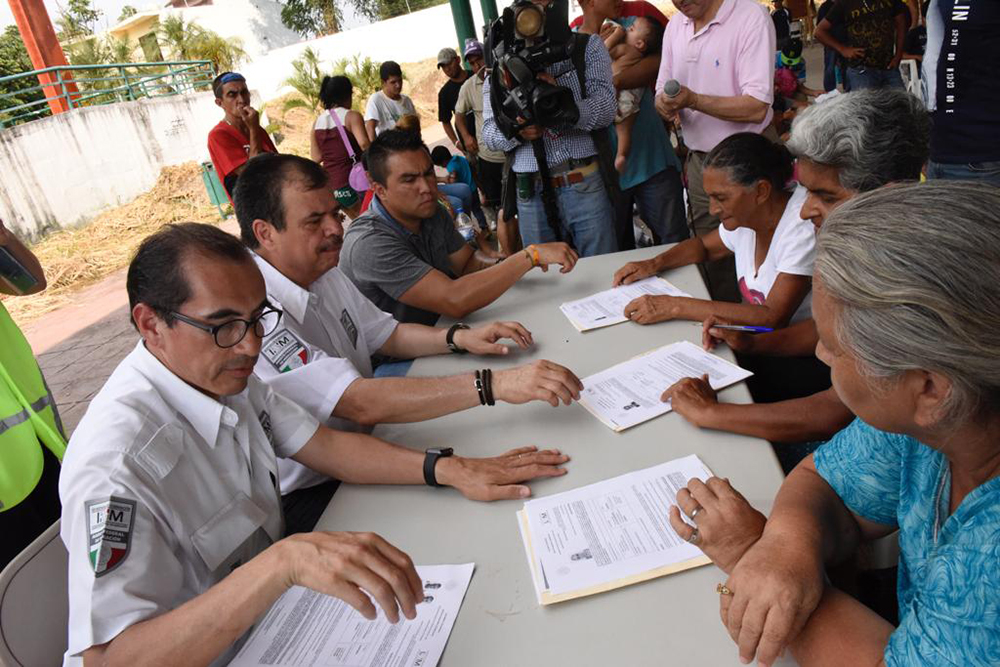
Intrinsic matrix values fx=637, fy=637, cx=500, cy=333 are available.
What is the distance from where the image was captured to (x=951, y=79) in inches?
83.8

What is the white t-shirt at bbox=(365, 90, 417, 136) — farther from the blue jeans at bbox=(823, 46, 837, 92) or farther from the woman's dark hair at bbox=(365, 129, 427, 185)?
Answer: the blue jeans at bbox=(823, 46, 837, 92)

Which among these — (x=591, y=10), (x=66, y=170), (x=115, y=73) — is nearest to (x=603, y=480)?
(x=591, y=10)

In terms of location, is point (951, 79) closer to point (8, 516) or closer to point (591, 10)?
point (591, 10)

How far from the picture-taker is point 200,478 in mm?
1139

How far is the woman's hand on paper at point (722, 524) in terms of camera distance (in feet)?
3.12

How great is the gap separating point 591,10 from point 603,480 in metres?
2.64

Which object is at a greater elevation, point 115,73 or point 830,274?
point 115,73

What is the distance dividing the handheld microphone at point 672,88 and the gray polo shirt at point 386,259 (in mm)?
1080

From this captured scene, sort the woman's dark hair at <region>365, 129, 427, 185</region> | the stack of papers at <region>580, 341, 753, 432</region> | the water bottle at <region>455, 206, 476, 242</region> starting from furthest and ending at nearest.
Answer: the water bottle at <region>455, 206, 476, 242</region>, the woman's dark hair at <region>365, 129, 427, 185</region>, the stack of papers at <region>580, 341, 753, 432</region>

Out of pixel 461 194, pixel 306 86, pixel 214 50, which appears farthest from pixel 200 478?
pixel 214 50

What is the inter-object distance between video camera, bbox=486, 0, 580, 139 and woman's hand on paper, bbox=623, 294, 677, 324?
0.99 meters

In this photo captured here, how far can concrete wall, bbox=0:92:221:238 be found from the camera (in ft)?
26.5

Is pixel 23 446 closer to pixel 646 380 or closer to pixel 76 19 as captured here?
pixel 646 380

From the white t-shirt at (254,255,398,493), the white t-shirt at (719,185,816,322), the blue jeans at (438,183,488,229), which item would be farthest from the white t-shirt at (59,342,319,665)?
the blue jeans at (438,183,488,229)
